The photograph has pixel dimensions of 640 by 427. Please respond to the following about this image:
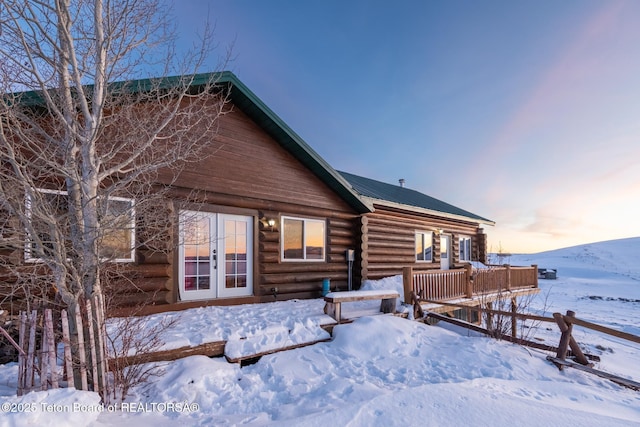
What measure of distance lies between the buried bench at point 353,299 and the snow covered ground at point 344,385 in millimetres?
334

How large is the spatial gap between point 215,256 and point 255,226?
1.23m

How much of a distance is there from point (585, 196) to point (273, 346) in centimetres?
2043

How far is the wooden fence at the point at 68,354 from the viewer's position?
3027 millimetres

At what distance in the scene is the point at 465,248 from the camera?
15.4 metres

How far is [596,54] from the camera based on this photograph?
368 inches

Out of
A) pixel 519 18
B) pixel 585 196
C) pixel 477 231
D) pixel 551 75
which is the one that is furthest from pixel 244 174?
pixel 585 196

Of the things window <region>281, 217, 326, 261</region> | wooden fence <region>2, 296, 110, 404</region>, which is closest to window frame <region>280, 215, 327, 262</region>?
window <region>281, 217, 326, 261</region>

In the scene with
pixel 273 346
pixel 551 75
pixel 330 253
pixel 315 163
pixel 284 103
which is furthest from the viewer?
pixel 284 103

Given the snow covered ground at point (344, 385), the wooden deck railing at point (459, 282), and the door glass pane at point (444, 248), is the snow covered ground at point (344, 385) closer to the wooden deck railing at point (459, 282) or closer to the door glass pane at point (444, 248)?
the wooden deck railing at point (459, 282)

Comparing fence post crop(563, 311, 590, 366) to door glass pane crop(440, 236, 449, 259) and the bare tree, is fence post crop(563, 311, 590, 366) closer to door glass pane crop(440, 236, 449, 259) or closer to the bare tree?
the bare tree

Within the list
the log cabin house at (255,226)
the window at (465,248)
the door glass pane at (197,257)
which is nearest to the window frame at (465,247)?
the window at (465,248)

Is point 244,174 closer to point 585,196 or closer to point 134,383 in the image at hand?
point 134,383

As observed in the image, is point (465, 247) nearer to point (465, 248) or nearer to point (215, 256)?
point (465, 248)

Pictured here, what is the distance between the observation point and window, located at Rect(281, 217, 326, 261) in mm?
8336
